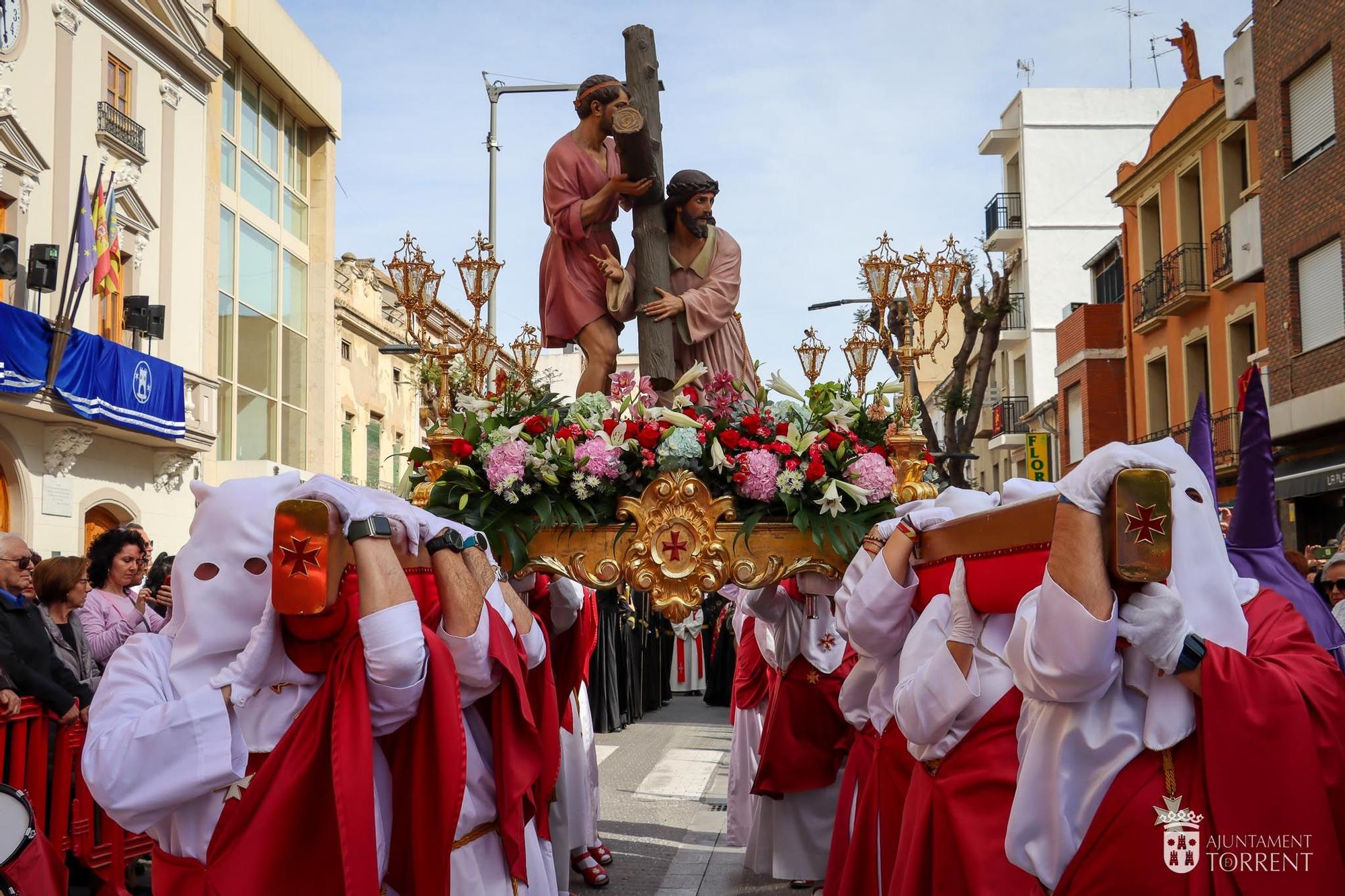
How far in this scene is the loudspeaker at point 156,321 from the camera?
19.8 metres

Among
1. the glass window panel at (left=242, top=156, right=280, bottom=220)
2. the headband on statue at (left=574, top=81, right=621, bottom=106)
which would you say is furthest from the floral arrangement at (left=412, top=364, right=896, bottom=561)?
the glass window panel at (left=242, top=156, right=280, bottom=220)

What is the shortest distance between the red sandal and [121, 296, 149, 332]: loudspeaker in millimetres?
14427

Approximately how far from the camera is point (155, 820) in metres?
3.55

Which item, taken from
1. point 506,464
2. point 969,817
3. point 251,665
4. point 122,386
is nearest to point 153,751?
point 251,665

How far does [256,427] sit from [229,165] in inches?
194

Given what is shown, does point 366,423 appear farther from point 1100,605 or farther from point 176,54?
point 1100,605

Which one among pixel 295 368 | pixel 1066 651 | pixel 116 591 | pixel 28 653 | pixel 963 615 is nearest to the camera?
pixel 1066 651

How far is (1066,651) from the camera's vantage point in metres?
2.86

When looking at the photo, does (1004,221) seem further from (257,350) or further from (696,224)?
(696,224)

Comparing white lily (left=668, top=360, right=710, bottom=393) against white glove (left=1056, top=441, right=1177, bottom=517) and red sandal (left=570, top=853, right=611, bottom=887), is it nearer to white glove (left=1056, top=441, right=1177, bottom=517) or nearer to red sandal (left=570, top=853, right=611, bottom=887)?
red sandal (left=570, top=853, right=611, bottom=887)

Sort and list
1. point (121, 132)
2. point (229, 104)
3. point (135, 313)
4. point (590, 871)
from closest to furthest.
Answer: point (590, 871), point (121, 132), point (135, 313), point (229, 104)

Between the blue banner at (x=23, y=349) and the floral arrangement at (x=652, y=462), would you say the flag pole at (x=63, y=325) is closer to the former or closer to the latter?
the blue banner at (x=23, y=349)

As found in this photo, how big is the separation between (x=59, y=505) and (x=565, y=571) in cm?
1410

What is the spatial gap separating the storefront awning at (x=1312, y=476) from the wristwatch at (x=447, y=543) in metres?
16.4
